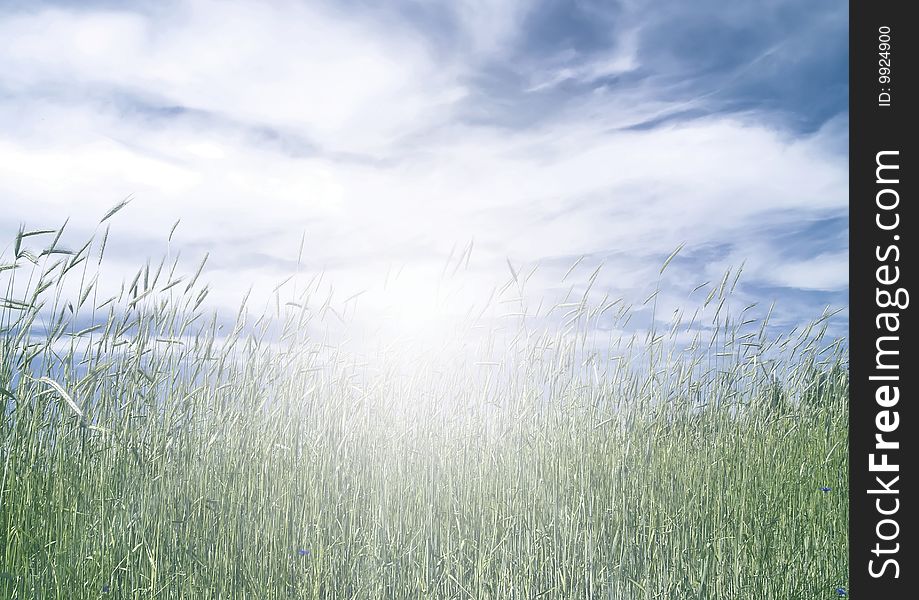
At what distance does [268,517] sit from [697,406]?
1.65 m

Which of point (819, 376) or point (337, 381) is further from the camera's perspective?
point (819, 376)

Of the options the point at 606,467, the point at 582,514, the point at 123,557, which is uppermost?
the point at 606,467

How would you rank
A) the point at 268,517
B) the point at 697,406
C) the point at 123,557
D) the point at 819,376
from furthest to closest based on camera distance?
the point at 819,376
the point at 697,406
the point at 268,517
the point at 123,557

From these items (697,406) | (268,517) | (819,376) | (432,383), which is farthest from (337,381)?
(819,376)

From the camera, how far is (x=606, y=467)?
2.20 m

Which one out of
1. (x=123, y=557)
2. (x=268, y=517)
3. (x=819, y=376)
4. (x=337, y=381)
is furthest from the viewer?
(x=819, y=376)
